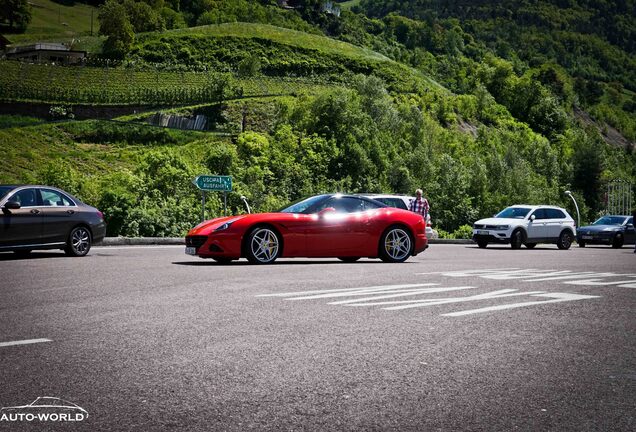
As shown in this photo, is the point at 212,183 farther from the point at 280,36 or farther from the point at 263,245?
the point at 280,36

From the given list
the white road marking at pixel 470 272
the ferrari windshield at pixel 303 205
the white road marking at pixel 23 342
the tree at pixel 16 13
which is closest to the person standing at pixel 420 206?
the ferrari windshield at pixel 303 205

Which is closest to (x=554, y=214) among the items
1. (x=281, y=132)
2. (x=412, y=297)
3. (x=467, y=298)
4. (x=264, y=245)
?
(x=264, y=245)

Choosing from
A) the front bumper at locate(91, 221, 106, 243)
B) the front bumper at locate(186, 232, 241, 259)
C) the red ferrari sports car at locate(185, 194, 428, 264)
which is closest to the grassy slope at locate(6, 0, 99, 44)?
the front bumper at locate(91, 221, 106, 243)

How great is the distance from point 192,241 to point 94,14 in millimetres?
161244

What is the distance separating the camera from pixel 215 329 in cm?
733

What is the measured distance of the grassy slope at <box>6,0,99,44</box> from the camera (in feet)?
442

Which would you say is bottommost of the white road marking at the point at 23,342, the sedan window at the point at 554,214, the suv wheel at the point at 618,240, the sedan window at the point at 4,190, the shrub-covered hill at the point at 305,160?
the suv wheel at the point at 618,240

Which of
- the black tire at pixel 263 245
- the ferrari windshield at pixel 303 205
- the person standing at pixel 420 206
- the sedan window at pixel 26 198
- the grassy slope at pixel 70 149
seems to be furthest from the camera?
the grassy slope at pixel 70 149

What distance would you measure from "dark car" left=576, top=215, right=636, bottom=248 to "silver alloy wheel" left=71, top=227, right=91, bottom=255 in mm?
22316

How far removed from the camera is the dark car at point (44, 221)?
15047 mm

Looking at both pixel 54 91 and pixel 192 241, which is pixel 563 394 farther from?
pixel 54 91

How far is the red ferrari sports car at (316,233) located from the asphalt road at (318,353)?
2547 millimetres

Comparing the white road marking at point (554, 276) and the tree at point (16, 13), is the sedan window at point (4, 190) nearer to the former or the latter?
the white road marking at point (554, 276)

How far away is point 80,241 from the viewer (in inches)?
645
